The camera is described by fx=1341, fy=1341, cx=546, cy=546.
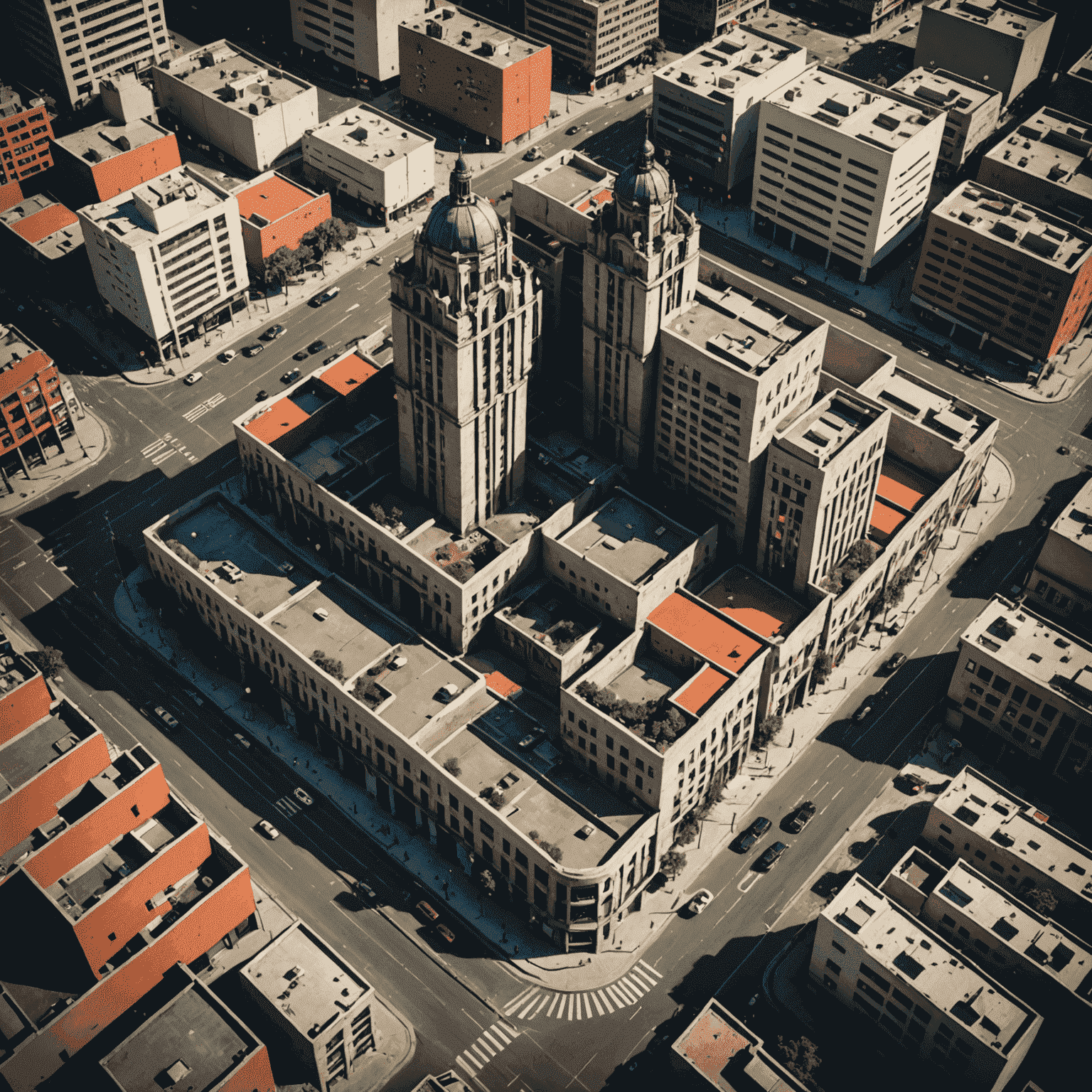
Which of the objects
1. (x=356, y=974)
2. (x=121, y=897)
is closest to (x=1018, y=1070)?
(x=356, y=974)

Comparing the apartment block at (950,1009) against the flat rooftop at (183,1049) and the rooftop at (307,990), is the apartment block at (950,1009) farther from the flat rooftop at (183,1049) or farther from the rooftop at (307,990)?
the flat rooftop at (183,1049)

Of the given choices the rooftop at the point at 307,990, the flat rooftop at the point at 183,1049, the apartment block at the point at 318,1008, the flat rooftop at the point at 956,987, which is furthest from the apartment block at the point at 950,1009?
the flat rooftop at the point at 183,1049

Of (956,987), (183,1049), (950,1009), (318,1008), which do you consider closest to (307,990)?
(318,1008)

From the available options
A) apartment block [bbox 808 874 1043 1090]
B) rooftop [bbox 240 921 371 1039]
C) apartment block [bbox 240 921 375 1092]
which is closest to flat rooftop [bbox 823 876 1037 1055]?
apartment block [bbox 808 874 1043 1090]

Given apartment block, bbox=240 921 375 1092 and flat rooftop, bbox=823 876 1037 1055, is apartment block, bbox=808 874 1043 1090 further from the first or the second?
apartment block, bbox=240 921 375 1092

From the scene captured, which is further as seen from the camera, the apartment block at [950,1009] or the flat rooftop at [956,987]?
the flat rooftop at [956,987]

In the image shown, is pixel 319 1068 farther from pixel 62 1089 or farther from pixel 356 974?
pixel 62 1089
